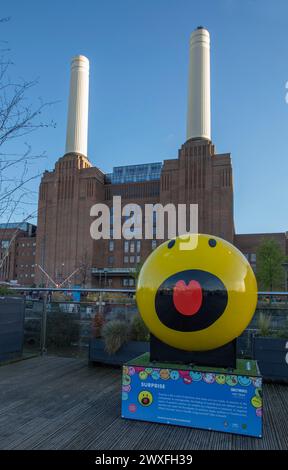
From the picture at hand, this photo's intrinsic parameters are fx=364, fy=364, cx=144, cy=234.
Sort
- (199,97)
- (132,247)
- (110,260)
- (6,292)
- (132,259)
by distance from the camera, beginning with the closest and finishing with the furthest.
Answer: (6,292) < (199,97) < (132,259) < (132,247) < (110,260)

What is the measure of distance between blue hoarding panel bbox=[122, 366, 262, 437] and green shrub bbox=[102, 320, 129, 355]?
200 centimetres

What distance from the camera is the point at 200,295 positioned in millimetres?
3312

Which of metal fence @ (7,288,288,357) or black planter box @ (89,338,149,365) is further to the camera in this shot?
metal fence @ (7,288,288,357)

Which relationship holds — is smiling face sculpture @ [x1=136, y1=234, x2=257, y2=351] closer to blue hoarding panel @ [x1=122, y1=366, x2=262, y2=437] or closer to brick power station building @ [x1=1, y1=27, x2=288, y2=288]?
blue hoarding panel @ [x1=122, y1=366, x2=262, y2=437]

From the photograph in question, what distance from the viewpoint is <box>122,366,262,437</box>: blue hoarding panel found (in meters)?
3.21

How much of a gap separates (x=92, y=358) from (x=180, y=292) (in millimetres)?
3137

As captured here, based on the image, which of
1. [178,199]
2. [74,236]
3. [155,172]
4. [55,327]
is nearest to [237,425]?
[55,327]

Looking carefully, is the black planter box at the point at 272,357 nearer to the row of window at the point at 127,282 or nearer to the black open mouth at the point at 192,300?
the black open mouth at the point at 192,300

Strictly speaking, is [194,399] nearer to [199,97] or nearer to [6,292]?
[6,292]

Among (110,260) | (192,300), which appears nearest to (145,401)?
(192,300)

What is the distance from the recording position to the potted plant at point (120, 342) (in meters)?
5.59

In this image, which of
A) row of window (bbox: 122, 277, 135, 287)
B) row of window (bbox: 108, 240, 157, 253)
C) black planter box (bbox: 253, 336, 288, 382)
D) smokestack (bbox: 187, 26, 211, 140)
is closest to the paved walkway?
black planter box (bbox: 253, 336, 288, 382)

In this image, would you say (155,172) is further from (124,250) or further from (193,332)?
(193,332)

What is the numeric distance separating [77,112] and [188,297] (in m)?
87.0
